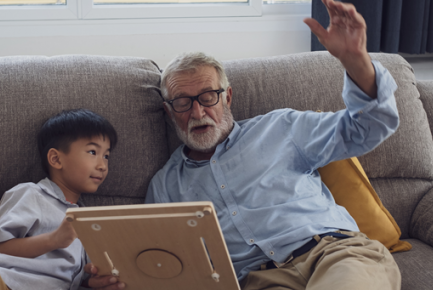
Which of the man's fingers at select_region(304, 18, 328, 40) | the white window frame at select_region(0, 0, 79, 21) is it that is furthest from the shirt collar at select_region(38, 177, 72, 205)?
the white window frame at select_region(0, 0, 79, 21)

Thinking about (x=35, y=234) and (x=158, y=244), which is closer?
(x=158, y=244)

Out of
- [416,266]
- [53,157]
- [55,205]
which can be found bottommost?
[416,266]

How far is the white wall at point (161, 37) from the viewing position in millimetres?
2027

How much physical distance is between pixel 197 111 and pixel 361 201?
0.68 m

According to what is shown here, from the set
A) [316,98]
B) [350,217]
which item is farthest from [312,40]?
[350,217]

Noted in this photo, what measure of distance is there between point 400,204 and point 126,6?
65.1 inches

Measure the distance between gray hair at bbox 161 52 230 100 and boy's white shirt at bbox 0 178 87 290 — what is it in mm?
579

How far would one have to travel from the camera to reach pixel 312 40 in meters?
2.18

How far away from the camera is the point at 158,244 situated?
2.81 ft

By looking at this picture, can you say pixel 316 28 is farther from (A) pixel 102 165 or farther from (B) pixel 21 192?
(B) pixel 21 192

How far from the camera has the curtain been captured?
2113 millimetres

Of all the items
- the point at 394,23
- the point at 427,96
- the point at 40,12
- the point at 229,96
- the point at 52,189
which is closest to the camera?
the point at 52,189

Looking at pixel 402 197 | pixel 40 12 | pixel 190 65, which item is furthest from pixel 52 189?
pixel 402 197

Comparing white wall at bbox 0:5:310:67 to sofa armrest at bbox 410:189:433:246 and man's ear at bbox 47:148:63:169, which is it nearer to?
man's ear at bbox 47:148:63:169
